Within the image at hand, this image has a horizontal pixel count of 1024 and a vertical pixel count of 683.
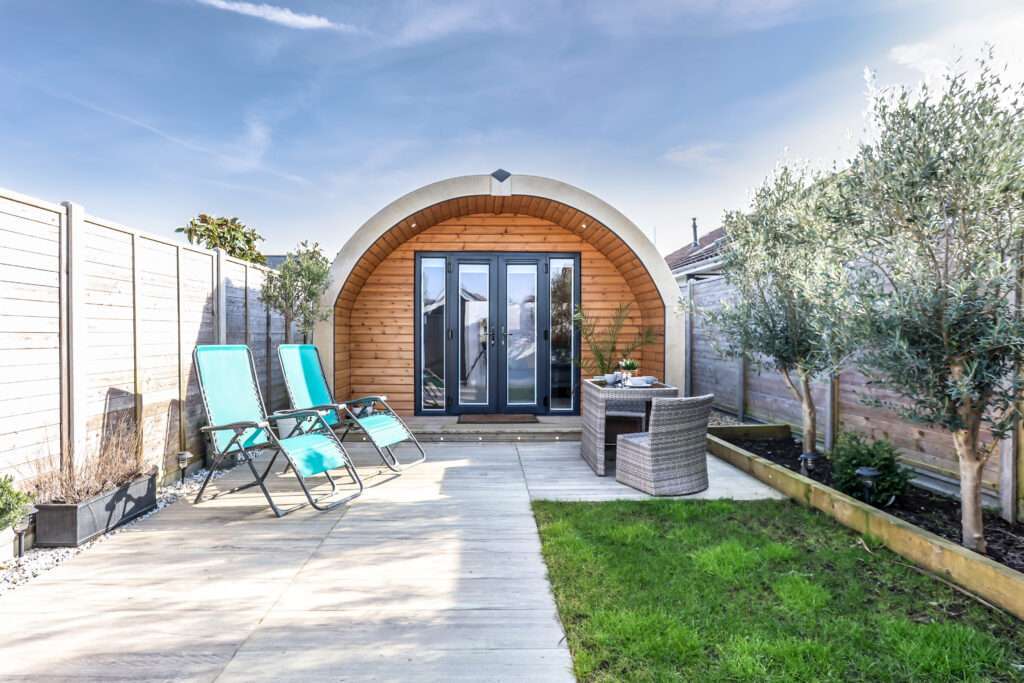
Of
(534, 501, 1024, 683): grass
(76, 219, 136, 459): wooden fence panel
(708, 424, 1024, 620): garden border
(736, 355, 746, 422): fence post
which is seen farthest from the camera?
(736, 355, 746, 422): fence post

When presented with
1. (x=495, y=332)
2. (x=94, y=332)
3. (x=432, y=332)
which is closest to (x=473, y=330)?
(x=495, y=332)

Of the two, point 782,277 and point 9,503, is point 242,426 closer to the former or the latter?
point 9,503

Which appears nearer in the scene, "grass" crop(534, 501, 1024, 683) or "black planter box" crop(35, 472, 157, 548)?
"grass" crop(534, 501, 1024, 683)

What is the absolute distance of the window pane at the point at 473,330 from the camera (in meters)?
7.53

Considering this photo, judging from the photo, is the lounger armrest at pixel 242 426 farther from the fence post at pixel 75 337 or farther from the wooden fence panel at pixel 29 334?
the wooden fence panel at pixel 29 334

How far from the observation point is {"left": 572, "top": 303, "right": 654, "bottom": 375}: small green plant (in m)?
7.52

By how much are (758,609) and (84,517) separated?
12.4 feet

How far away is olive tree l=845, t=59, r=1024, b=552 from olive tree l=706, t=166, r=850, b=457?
0.64 metres

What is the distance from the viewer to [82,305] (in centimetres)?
330

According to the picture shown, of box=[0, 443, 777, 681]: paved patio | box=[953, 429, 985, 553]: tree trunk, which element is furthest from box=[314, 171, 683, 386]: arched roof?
box=[953, 429, 985, 553]: tree trunk

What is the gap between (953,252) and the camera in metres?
2.73

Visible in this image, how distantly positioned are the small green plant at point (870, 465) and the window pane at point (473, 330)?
4729mm

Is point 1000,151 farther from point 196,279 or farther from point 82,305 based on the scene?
point 196,279

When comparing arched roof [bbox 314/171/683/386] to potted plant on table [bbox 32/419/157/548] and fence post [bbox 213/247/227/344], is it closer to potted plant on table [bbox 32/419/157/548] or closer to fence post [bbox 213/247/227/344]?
fence post [bbox 213/247/227/344]
